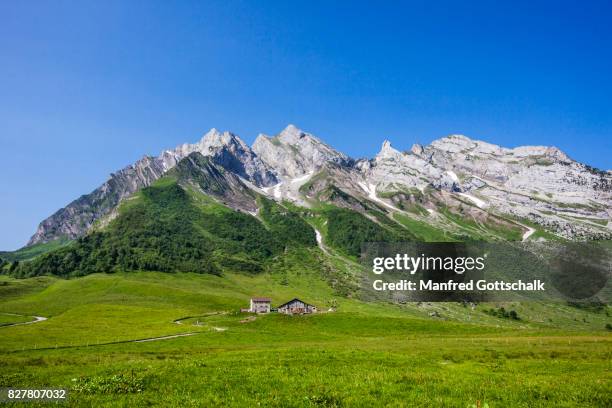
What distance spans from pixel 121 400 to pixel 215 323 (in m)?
114

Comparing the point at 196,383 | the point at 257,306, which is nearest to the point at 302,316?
the point at 257,306

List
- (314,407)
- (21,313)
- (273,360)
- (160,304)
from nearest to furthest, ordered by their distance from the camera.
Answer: (314,407) → (273,360) → (21,313) → (160,304)

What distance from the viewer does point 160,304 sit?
7820 inches

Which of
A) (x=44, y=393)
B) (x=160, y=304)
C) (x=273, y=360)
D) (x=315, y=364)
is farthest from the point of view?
(x=160, y=304)

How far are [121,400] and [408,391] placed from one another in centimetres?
1335

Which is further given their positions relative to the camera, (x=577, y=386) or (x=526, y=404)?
(x=577, y=386)

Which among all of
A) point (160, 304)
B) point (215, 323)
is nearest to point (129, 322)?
point (215, 323)

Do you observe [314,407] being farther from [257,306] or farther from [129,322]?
[257,306]

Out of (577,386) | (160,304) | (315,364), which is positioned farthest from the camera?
(160,304)

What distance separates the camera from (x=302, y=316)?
130m

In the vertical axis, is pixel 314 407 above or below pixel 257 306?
above

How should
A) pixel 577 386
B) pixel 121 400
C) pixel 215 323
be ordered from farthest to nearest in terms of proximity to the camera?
pixel 215 323, pixel 577 386, pixel 121 400

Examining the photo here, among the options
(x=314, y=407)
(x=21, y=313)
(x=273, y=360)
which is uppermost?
(x=314, y=407)

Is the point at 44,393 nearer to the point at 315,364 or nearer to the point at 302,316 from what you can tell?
the point at 315,364
